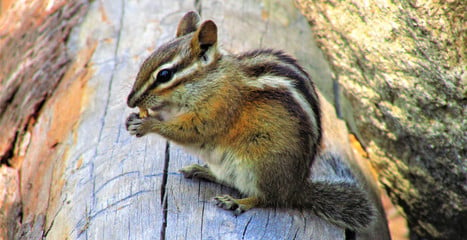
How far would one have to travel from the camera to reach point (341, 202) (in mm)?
3031

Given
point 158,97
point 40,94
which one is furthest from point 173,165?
point 40,94

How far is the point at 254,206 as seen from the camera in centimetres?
289

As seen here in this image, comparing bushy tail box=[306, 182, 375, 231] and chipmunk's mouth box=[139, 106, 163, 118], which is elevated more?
chipmunk's mouth box=[139, 106, 163, 118]

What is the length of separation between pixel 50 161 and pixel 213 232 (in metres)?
1.14

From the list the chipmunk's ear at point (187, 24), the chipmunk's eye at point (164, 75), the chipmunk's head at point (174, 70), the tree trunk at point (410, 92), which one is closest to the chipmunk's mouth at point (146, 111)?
Answer: the chipmunk's head at point (174, 70)

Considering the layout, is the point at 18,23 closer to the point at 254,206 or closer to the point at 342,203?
the point at 254,206

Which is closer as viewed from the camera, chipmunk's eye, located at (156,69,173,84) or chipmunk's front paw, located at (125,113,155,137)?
chipmunk's eye, located at (156,69,173,84)

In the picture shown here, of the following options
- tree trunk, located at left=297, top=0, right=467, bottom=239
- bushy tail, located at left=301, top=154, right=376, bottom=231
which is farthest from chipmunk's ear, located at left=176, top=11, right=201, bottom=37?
bushy tail, located at left=301, top=154, right=376, bottom=231

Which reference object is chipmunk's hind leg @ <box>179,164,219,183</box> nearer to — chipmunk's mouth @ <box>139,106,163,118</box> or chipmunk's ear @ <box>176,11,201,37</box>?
chipmunk's mouth @ <box>139,106,163,118</box>

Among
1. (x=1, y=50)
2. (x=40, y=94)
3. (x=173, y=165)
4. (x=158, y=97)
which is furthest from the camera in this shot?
(x=1, y=50)

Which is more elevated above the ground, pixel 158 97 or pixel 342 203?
pixel 158 97

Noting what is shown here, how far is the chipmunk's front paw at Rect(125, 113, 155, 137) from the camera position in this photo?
292cm

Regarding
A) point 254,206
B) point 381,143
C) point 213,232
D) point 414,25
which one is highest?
point 414,25

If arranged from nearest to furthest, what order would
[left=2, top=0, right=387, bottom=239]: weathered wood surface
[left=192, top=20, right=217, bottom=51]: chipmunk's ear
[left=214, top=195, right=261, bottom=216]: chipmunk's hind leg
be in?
[left=2, top=0, right=387, bottom=239]: weathered wood surface
[left=214, top=195, right=261, bottom=216]: chipmunk's hind leg
[left=192, top=20, right=217, bottom=51]: chipmunk's ear
